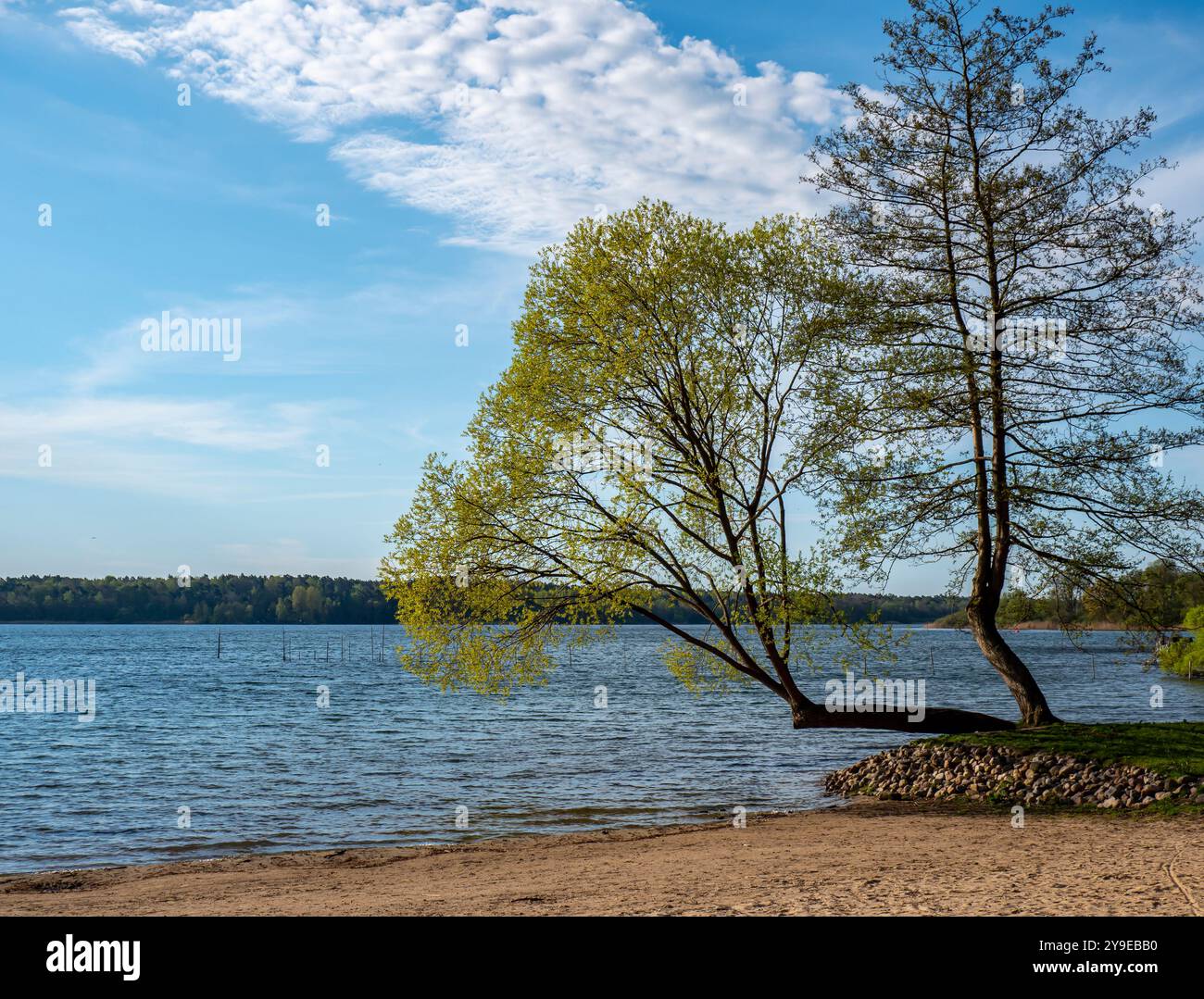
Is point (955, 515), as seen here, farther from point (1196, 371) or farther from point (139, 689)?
point (139, 689)

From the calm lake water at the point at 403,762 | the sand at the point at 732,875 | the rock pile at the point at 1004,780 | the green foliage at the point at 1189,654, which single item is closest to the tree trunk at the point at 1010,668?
the rock pile at the point at 1004,780

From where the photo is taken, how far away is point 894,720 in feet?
86.1

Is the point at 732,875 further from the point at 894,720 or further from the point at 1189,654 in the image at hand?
the point at 1189,654

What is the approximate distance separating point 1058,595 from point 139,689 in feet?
265

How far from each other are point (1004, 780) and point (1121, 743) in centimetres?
304

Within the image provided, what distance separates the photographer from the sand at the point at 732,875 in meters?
12.0

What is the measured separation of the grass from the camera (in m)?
22.0

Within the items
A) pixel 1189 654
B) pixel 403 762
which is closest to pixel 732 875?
pixel 403 762

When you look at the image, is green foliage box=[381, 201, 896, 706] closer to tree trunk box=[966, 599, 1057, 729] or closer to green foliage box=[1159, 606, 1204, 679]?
tree trunk box=[966, 599, 1057, 729]

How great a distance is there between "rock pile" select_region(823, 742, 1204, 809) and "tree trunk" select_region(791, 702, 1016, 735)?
28.0 inches

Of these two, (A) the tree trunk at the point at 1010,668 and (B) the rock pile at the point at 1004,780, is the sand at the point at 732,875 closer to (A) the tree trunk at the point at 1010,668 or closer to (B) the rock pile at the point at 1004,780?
(B) the rock pile at the point at 1004,780

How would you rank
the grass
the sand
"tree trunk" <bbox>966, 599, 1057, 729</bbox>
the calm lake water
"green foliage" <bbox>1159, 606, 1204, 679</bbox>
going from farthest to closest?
"green foliage" <bbox>1159, 606, 1204, 679</bbox> → "tree trunk" <bbox>966, 599, 1057, 729</bbox> → the calm lake water → the grass → the sand

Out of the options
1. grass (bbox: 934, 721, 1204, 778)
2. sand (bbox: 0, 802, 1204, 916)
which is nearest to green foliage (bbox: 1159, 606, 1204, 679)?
grass (bbox: 934, 721, 1204, 778)
